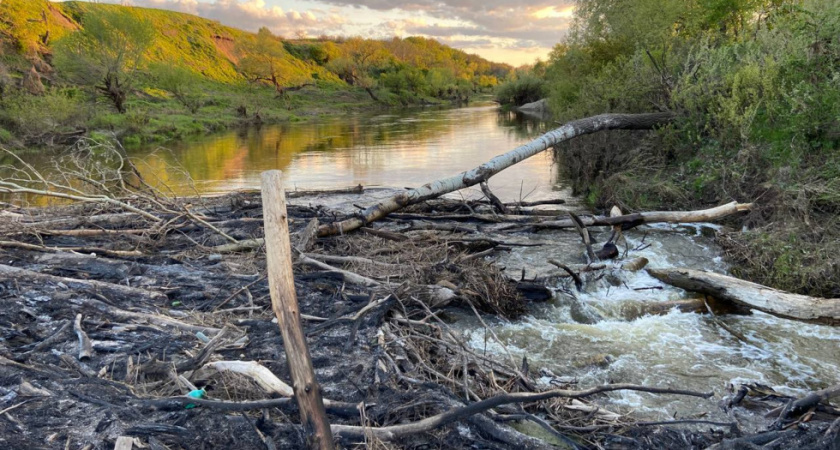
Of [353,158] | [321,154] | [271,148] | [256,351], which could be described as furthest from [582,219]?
[271,148]

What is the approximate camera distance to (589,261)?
8.44m

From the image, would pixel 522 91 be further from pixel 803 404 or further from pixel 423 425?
pixel 423 425

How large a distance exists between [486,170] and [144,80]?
49600 millimetres

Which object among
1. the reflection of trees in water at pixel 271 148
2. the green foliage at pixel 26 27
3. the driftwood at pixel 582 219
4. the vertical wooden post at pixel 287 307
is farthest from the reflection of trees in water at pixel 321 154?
the green foliage at pixel 26 27

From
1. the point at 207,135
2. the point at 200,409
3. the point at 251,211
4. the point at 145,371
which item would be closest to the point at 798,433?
the point at 200,409

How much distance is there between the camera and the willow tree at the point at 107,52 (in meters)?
38.8

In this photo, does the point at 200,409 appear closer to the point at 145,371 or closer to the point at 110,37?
the point at 145,371

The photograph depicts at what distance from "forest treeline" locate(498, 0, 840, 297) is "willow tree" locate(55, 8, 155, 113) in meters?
36.8

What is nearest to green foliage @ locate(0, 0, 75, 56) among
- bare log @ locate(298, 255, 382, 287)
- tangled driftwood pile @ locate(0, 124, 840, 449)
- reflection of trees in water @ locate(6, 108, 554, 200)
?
reflection of trees in water @ locate(6, 108, 554, 200)

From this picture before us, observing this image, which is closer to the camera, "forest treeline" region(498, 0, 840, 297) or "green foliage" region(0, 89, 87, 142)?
"forest treeline" region(498, 0, 840, 297)

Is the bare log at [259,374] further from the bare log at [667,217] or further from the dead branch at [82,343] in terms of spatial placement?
the bare log at [667,217]

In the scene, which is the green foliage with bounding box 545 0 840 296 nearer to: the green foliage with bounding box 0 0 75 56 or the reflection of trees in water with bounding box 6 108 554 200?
the reflection of trees in water with bounding box 6 108 554 200

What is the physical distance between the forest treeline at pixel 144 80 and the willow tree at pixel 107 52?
81mm

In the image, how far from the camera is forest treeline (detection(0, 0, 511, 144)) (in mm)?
30953
